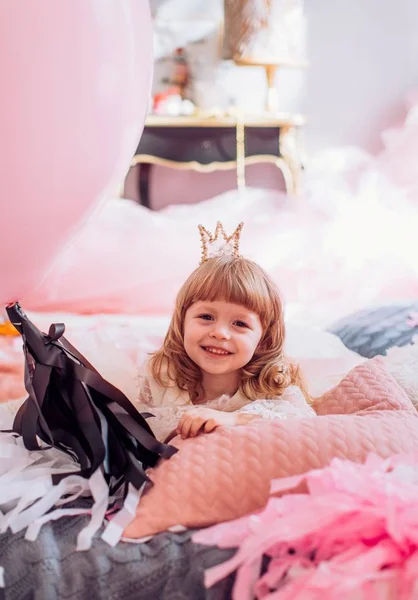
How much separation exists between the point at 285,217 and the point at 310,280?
347 mm

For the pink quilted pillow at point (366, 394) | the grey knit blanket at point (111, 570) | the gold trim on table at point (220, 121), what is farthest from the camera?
the gold trim on table at point (220, 121)

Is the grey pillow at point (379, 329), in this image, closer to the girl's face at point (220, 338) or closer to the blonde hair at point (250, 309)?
the blonde hair at point (250, 309)

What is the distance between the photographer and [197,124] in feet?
10.3

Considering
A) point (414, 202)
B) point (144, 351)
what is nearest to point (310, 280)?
point (414, 202)

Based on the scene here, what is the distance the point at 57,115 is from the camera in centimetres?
90

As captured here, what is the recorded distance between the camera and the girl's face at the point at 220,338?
1.21 metres

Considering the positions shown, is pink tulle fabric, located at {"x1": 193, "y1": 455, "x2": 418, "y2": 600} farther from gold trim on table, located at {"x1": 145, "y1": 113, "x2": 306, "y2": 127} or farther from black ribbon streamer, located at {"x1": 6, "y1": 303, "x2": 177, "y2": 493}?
gold trim on table, located at {"x1": 145, "y1": 113, "x2": 306, "y2": 127}

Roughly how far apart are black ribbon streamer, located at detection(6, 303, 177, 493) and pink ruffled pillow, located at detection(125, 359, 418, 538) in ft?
0.19

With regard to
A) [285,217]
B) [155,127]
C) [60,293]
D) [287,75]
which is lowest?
[60,293]

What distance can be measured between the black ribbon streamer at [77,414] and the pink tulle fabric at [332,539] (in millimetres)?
214

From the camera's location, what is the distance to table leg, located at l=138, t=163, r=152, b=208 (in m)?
3.43

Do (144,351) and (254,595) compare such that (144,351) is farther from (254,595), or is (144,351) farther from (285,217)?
(285,217)

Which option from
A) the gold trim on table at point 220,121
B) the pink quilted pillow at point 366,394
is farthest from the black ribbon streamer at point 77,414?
the gold trim on table at point 220,121

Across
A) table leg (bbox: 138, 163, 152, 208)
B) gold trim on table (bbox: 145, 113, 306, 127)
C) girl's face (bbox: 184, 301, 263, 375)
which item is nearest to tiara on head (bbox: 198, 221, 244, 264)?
girl's face (bbox: 184, 301, 263, 375)
